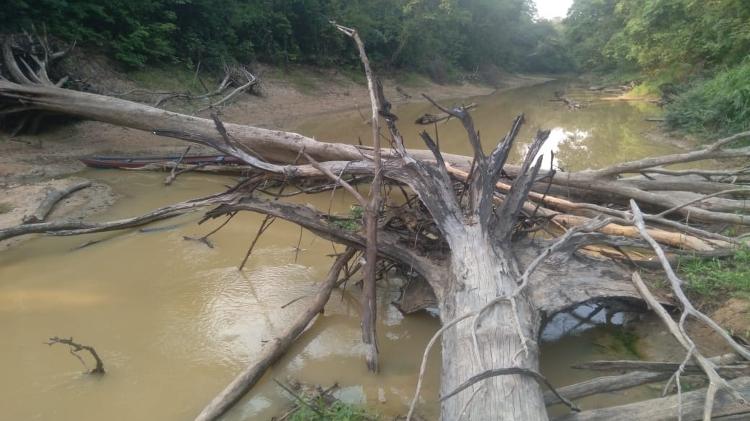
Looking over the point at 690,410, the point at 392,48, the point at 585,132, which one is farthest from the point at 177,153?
the point at 392,48

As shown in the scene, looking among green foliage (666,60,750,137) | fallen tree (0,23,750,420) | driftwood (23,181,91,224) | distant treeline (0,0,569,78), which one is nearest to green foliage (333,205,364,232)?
fallen tree (0,23,750,420)

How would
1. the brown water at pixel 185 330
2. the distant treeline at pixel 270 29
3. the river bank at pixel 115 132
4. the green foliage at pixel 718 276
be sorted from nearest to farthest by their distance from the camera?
the brown water at pixel 185 330, the green foliage at pixel 718 276, the river bank at pixel 115 132, the distant treeline at pixel 270 29

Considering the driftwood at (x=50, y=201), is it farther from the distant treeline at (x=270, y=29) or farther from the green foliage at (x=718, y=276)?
the green foliage at (x=718, y=276)

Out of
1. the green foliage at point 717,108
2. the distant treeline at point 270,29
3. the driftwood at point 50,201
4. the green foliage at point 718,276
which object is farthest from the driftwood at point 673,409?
the distant treeline at point 270,29

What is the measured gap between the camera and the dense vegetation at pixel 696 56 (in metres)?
10.3

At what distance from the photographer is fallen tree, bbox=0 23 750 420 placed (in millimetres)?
2303

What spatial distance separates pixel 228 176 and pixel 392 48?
1804cm

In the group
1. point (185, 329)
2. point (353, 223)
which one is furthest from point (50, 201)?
point (353, 223)

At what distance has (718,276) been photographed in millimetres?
3414

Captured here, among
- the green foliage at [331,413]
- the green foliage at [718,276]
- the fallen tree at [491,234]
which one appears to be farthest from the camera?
the green foliage at [718,276]

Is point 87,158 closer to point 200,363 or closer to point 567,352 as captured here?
point 200,363

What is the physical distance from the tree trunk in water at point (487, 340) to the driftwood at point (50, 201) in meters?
4.24

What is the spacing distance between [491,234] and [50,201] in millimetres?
4891

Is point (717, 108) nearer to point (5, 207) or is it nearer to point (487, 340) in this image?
point (487, 340)
